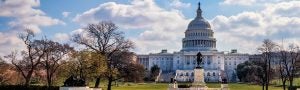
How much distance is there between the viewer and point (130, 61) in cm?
8531

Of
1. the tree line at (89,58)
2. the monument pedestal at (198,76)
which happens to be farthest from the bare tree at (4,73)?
the monument pedestal at (198,76)

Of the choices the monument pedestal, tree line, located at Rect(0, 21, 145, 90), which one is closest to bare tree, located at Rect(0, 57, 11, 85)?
tree line, located at Rect(0, 21, 145, 90)

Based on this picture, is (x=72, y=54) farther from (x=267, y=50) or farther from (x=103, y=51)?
(x=267, y=50)

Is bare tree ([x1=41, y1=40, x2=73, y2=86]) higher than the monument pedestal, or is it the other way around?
bare tree ([x1=41, y1=40, x2=73, y2=86])

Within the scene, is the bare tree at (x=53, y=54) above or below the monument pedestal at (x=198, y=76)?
above

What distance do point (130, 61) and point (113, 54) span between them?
235 inches

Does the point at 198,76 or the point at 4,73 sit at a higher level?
the point at 4,73

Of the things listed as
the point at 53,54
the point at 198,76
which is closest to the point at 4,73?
the point at 53,54

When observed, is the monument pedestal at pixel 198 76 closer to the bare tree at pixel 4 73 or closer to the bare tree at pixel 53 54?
the bare tree at pixel 53 54

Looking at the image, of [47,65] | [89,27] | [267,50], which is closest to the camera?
[89,27]

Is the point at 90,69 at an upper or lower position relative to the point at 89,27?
lower

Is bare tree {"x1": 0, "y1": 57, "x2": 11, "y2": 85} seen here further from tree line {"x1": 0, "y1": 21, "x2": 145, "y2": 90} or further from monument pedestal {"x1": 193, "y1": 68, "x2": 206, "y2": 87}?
monument pedestal {"x1": 193, "y1": 68, "x2": 206, "y2": 87}

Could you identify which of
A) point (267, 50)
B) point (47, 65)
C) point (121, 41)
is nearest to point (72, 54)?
point (47, 65)

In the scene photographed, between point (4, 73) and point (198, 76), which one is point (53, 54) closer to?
point (4, 73)
